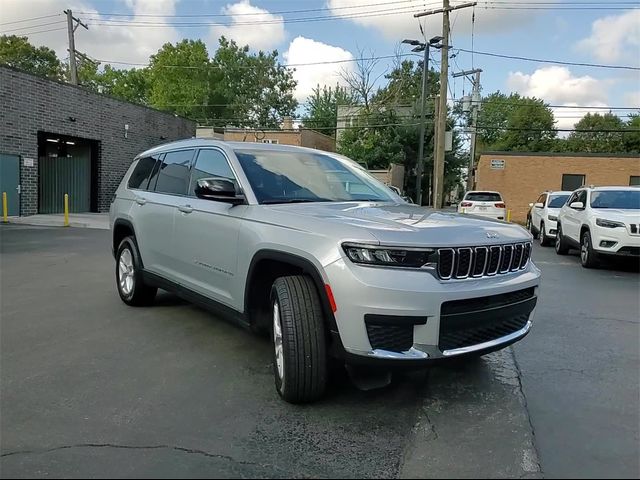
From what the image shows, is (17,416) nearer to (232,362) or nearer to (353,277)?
(232,362)

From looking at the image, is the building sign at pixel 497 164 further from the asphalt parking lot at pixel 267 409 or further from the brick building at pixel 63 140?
the asphalt parking lot at pixel 267 409

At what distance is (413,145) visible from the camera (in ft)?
115

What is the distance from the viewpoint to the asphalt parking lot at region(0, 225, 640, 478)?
2.80 m

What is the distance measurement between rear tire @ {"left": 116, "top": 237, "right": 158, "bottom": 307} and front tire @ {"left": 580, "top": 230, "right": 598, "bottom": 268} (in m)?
8.10

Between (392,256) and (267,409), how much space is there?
1.34 metres

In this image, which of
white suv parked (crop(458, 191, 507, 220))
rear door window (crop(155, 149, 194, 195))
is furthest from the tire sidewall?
white suv parked (crop(458, 191, 507, 220))

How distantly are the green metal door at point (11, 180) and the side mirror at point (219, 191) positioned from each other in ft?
52.8

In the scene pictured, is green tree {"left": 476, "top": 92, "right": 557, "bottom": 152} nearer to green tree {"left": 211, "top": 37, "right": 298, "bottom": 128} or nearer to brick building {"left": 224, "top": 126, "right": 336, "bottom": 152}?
green tree {"left": 211, "top": 37, "right": 298, "bottom": 128}

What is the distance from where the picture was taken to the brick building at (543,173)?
2733cm

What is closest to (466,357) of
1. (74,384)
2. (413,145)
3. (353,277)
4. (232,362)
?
(353,277)

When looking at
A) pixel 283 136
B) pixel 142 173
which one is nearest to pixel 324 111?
pixel 283 136

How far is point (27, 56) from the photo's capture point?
55.1 metres

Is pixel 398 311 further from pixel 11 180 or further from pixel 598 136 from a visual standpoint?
pixel 598 136

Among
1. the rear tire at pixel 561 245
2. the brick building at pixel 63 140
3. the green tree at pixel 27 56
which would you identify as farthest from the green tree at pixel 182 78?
the rear tire at pixel 561 245
